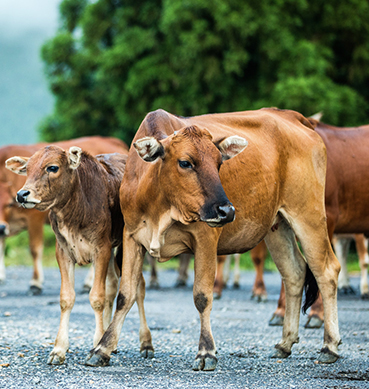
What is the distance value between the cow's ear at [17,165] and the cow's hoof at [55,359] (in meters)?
1.72

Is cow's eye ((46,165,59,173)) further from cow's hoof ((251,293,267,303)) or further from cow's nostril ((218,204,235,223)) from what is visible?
cow's hoof ((251,293,267,303))

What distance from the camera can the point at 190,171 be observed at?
520cm

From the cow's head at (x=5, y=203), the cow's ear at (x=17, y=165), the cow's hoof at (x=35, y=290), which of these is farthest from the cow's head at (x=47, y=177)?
the cow's hoof at (x=35, y=290)

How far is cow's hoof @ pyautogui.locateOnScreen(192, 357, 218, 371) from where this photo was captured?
5.35m

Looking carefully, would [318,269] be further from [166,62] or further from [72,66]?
[72,66]

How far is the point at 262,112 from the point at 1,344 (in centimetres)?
359

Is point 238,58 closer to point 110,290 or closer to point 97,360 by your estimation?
point 110,290

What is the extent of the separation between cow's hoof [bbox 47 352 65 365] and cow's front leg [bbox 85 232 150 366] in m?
0.23

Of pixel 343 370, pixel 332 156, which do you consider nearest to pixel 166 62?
pixel 332 156

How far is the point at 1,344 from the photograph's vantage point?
6516 mm

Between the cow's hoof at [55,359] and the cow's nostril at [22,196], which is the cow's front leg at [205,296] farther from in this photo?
the cow's nostril at [22,196]

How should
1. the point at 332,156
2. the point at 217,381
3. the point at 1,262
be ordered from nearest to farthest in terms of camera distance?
the point at 217,381
the point at 332,156
the point at 1,262

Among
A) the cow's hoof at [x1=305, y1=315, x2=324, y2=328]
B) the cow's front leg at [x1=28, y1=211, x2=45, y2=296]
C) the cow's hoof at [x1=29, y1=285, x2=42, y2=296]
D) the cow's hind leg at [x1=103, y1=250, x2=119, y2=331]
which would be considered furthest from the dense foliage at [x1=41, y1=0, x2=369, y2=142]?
the cow's hind leg at [x1=103, y1=250, x2=119, y2=331]

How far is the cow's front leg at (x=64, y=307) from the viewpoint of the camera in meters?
5.56
